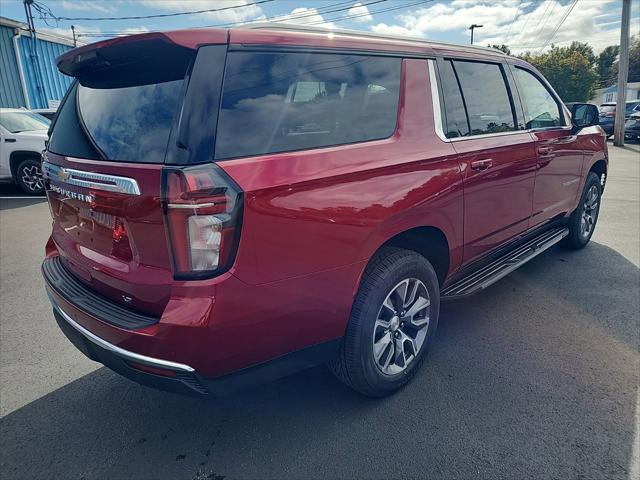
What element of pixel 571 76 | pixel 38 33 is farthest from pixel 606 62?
pixel 38 33

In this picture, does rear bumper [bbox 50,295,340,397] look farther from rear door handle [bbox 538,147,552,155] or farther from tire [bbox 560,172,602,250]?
tire [bbox 560,172,602,250]

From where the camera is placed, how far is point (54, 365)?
2.94m

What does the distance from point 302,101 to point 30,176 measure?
8.94 metres

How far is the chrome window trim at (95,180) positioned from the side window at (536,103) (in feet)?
10.2

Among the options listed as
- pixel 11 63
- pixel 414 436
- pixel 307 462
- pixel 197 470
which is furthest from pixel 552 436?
pixel 11 63

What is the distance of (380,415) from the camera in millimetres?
2383

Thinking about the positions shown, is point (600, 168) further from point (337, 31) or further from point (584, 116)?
point (337, 31)

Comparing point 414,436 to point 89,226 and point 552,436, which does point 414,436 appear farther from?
point 89,226

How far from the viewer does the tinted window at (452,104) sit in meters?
2.69

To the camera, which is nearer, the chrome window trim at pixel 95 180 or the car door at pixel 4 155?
the chrome window trim at pixel 95 180

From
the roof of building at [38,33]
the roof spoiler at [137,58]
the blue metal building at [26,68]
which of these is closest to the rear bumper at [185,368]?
the roof spoiler at [137,58]

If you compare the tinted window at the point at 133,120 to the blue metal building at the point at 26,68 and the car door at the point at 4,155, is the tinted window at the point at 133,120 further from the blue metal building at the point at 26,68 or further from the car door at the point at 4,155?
the blue metal building at the point at 26,68

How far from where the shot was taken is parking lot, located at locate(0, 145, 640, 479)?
2061mm

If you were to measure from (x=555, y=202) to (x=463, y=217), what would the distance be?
5.89ft
